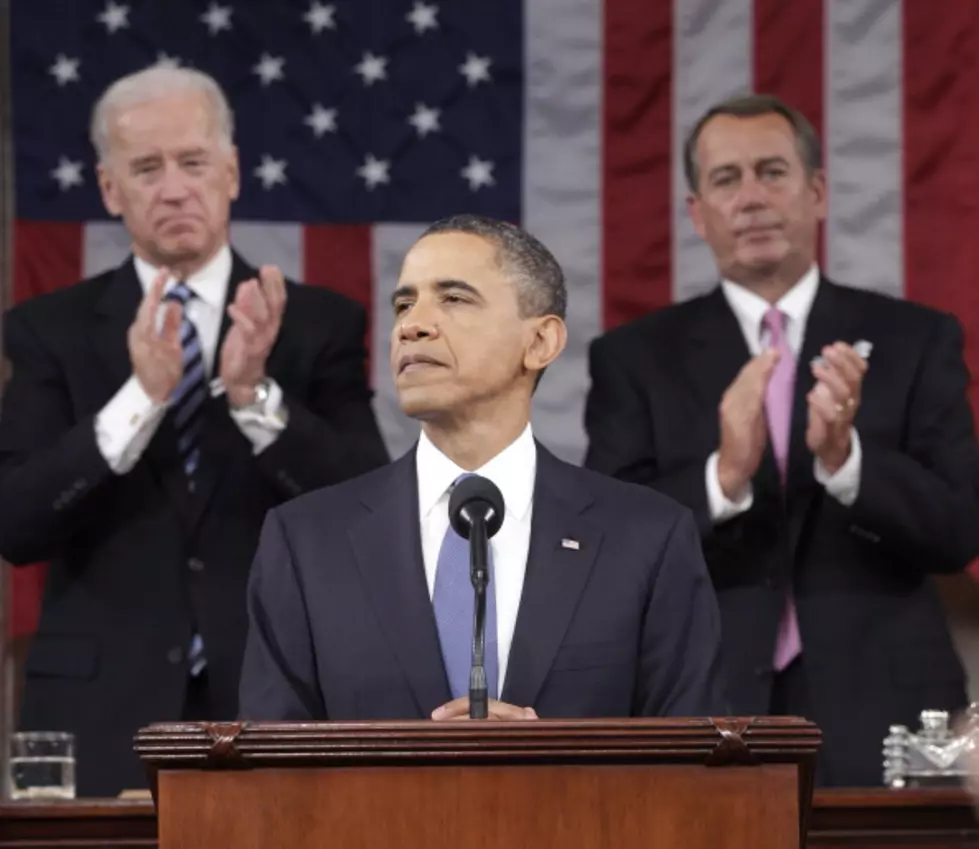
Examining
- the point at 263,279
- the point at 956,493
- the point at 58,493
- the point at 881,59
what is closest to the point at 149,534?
the point at 58,493

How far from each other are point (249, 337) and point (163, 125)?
0.71 m

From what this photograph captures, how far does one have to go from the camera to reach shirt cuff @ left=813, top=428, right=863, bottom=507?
4.83 metres

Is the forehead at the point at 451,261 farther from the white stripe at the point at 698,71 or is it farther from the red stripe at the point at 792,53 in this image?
the red stripe at the point at 792,53

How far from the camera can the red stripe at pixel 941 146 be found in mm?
5408

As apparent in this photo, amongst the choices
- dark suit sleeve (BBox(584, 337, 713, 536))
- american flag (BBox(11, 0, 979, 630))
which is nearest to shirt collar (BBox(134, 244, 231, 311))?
american flag (BBox(11, 0, 979, 630))

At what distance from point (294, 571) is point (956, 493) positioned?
2069mm

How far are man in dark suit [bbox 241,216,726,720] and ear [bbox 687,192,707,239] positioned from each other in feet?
5.67

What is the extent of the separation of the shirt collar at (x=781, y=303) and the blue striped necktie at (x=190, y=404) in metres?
1.36

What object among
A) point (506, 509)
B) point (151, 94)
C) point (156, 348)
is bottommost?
point (506, 509)

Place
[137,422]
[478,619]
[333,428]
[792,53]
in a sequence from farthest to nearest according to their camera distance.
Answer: [792,53] < [333,428] < [137,422] < [478,619]

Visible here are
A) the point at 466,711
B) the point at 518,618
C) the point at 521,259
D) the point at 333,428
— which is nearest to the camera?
the point at 466,711

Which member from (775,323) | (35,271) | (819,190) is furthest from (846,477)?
(35,271)

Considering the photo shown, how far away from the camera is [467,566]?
3.41 m

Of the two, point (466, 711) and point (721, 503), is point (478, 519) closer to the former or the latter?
point (466, 711)
